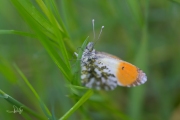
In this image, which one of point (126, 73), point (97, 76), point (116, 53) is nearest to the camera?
point (97, 76)

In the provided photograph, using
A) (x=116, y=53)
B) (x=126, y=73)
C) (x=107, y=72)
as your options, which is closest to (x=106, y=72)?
(x=107, y=72)

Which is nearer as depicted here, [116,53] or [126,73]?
[126,73]

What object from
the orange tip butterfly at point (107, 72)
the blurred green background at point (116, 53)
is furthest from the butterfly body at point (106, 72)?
the blurred green background at point (116, 53)

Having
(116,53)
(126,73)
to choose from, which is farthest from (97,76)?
(116,53)

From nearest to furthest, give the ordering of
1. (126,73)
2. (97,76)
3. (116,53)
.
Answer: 1. (97,76)
2. (126,73)
3. (116,53)

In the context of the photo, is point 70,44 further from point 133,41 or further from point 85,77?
point 133,41

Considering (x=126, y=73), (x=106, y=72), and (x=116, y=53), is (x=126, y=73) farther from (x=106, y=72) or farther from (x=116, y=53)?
(x=116, y=53)

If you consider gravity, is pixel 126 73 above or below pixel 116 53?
above

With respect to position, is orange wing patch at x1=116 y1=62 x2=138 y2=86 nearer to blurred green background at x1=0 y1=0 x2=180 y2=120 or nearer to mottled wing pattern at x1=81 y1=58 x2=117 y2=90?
mottled wing pattern at x1=81 y1=58 x2=117 y2=90
